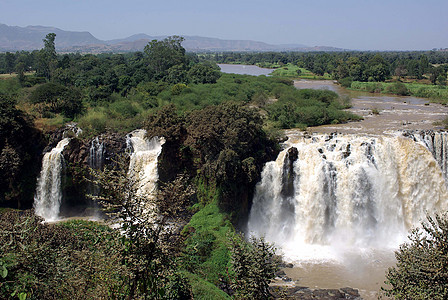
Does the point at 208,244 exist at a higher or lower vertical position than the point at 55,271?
lower

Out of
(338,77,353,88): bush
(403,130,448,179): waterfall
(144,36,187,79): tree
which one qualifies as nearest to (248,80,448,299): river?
(403,130,448,179): waterfall

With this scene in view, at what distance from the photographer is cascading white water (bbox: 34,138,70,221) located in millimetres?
21219

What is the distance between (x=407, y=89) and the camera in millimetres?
45438

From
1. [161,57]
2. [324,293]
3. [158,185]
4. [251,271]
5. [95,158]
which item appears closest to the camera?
[251,271]

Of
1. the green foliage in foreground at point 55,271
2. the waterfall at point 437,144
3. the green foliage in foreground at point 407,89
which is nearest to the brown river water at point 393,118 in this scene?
Result: the waterfall at point 437,144

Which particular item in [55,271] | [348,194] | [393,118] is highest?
[393,118]

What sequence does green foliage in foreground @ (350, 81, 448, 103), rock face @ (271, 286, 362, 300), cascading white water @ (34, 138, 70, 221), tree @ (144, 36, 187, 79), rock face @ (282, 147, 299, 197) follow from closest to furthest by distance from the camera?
rock face @ (271, 286, 362, 300), rock face @ (282, 147, 299, 197), cascading white water @ (34, 138, 70, 221), green foliage in foreground @ (350, 81, 448, 103), tree @ (144, 36, 187, 79)

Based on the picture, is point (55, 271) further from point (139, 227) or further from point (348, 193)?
point (348, 193)

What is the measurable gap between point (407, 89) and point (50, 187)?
4039 centimetres

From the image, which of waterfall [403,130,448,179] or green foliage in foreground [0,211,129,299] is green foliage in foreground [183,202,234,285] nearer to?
green foliage in foreground [0,211,129,299]

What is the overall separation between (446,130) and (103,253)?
71.2ft

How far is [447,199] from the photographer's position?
20078mm

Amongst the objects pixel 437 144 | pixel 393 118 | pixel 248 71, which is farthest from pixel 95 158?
pixel 248 71

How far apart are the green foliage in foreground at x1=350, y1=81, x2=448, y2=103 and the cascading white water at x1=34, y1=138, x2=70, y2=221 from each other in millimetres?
Result: 32720
